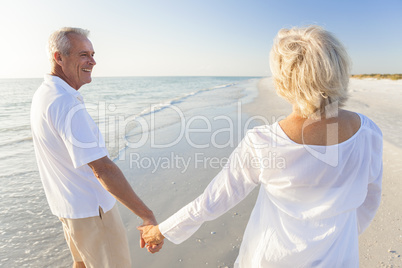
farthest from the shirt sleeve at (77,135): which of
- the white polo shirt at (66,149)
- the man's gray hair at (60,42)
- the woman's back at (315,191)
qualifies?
the woman's back at (315,191)

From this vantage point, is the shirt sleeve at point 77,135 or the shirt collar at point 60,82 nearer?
the shirt sleeve at point 77,135

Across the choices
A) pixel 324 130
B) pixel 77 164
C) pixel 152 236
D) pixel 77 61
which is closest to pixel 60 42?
pixel 77 61

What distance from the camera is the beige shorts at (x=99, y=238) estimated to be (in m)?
1.88

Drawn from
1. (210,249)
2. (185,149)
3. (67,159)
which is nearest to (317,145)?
(67,159)

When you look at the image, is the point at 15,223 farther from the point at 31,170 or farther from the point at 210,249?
the point at 210,249

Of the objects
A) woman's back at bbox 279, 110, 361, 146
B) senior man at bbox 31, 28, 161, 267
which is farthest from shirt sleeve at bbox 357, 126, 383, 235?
senior man at bbox 31, 28, 161, 267

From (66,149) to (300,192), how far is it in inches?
61.7

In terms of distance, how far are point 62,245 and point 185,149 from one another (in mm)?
3863

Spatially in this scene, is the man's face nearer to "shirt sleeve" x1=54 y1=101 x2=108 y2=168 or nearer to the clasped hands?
"shirt sleeve" x1=54 y1=101 x2=108 y2=168

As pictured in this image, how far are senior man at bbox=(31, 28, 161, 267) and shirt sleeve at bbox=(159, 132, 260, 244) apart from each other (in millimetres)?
504

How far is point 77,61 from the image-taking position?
202cm

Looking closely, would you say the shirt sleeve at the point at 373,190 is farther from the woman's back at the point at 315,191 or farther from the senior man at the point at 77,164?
the senior man at the point at 77,164

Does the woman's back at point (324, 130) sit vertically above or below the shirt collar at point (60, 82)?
below

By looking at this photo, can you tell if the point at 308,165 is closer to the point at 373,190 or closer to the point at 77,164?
the point at 373,190
